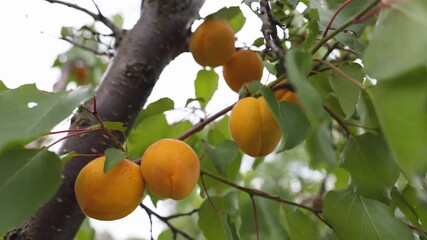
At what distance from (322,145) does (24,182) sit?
631 millimetres

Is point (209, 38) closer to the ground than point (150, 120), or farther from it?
farther from it

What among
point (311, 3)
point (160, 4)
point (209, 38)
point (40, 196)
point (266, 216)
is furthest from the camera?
point (266, 216)

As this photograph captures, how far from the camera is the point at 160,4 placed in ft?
3.07

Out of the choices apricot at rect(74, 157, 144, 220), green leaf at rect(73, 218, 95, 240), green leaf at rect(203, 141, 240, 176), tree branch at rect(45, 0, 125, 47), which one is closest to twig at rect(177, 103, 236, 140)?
green leaf at rect(203, 141, 240, 176)

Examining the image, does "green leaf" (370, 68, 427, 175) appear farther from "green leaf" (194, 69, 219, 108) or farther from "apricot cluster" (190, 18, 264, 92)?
"green leaf" (194, 69, 219, 108)

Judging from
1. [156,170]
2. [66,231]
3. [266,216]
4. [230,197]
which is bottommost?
[266,216]

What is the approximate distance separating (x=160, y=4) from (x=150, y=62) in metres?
0.13

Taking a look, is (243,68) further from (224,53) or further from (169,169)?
(169,169)

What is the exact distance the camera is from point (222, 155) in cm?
73

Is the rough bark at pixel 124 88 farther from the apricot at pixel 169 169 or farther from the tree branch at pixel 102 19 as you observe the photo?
the apricot at pixel 169 169

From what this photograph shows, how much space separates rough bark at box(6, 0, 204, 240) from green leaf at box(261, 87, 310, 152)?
1.09 ft

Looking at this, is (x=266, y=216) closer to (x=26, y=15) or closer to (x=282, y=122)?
(x=282, y=122)

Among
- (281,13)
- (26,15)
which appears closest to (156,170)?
(281,13)

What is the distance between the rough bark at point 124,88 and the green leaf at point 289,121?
13.1 inches
